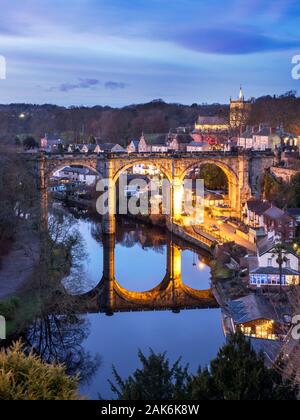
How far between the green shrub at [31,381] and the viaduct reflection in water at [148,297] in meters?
14.3

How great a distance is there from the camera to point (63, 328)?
59.2 ft

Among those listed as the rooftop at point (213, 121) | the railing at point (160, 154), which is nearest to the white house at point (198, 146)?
the rooftop at point (213, 121)

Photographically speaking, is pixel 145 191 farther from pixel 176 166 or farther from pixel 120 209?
pixel 176 166

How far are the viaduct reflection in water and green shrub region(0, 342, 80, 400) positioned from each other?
46.8 feet

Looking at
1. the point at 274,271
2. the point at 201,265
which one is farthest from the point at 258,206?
the point at 274,271

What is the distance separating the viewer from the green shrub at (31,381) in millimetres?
5828

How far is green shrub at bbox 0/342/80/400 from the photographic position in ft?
→ 19.1

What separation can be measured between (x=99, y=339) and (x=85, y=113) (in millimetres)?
73765

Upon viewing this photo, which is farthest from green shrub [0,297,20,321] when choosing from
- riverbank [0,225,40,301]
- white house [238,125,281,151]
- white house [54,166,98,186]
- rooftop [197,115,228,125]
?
rooftop [197,115,228,125]

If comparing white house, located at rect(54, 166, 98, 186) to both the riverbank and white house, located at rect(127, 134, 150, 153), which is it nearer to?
white house, located at rect(127, 134, 150, 153)

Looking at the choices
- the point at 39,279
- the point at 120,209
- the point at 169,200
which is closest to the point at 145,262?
the point at 169,200

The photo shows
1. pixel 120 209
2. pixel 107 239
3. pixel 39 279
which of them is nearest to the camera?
pixel 39 279

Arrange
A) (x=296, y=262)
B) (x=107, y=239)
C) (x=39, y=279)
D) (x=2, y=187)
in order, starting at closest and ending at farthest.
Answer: (x=39, y=279), (x=296, y=262), (x=2, y=187), (x=107, y=239)

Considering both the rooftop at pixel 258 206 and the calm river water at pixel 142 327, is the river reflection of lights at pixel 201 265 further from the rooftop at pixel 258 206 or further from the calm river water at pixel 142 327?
the rooftop at pixel 258 206
